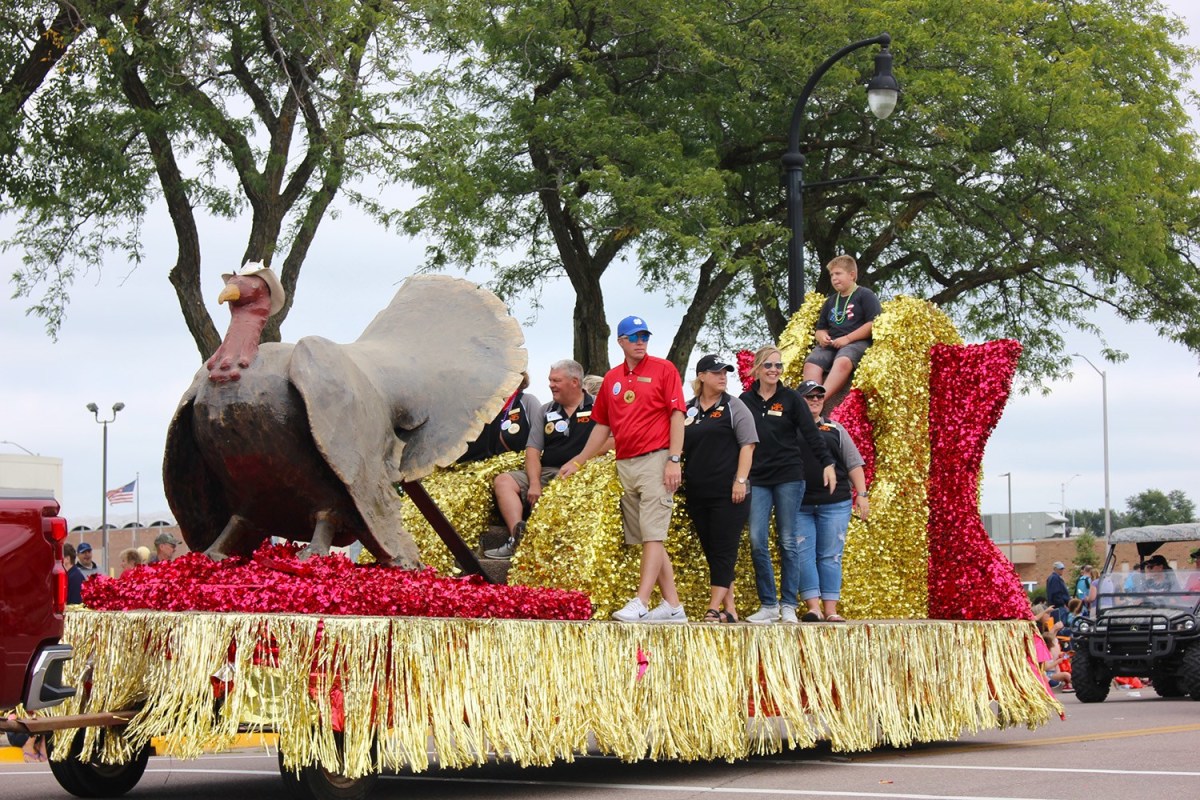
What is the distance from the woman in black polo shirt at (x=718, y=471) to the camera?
9.50m

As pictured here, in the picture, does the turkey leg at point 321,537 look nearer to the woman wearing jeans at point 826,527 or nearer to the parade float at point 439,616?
the parade float at point 439,616

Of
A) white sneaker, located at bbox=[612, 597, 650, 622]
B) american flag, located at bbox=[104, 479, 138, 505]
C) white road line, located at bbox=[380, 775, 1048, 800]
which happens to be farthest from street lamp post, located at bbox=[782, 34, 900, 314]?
american flag, located at bbox=[104, 479, 138, 505]

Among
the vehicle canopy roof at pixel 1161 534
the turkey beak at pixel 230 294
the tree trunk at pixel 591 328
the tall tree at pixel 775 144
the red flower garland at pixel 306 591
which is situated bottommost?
the red flower garland at pixel 306 591

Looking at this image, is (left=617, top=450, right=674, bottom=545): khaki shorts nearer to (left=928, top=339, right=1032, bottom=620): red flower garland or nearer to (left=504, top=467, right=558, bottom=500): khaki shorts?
(left=504, top=467, right=558, bottom=500): khaki shorts

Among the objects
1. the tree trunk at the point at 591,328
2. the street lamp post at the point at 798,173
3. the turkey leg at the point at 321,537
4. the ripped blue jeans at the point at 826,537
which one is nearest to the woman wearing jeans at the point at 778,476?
the ripped blue jeans at the point at 826,537

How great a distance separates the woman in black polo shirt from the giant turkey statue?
124 centimetres

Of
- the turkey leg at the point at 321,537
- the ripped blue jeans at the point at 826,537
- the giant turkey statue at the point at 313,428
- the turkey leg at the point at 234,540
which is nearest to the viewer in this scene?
the giant turkey statue at the point at 313,428

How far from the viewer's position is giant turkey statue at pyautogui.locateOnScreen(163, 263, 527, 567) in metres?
7.86

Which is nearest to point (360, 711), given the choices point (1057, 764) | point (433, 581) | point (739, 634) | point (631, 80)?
point (433, 581)

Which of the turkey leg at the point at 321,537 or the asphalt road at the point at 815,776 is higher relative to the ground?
the turkey leg at the point at 321,537

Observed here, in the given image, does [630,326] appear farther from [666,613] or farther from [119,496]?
[119,496]

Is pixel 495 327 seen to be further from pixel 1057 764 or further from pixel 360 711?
pixel 1057 764

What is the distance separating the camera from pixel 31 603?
6.45 metres

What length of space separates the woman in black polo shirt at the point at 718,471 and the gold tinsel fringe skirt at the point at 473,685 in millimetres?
644
